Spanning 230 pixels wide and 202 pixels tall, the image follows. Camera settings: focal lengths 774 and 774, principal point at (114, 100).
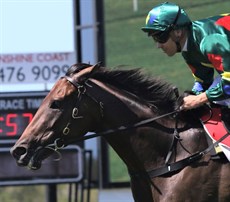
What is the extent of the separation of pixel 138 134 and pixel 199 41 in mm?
652

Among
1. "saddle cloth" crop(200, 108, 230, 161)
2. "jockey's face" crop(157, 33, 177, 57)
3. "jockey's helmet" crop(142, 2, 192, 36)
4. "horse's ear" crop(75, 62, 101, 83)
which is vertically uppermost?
"jockey's helmet" crop(142, 2, 192, 36)

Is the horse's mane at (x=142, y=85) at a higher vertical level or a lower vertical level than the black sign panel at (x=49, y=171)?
higher

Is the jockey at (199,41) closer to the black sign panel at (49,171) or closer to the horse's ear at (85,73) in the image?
the horse's ear at (85,73)

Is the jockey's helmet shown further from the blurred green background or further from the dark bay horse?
the blurred green background

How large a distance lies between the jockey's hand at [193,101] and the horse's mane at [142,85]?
7.1 inches

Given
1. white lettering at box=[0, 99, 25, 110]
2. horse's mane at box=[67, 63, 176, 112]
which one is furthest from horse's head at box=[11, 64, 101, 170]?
white lettering at box=[0, 99, 25, 110]

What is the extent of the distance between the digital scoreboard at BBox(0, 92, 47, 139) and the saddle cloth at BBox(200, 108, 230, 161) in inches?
109

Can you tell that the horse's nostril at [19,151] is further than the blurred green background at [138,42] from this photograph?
No

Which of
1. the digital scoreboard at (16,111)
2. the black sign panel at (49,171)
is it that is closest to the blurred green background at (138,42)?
the black sign panel at (49,171)

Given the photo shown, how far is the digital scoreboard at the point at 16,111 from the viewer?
693 centimetres

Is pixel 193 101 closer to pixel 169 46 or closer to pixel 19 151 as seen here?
pixel 169 46

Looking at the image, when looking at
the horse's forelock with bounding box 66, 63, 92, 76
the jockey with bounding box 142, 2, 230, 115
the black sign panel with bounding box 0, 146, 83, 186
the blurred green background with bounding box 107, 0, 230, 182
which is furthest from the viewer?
the blurred green background with bounding box 107, 0, 230, 182

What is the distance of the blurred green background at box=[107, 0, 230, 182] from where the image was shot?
7914mm

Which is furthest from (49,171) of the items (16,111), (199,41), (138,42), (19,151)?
(199,41)
